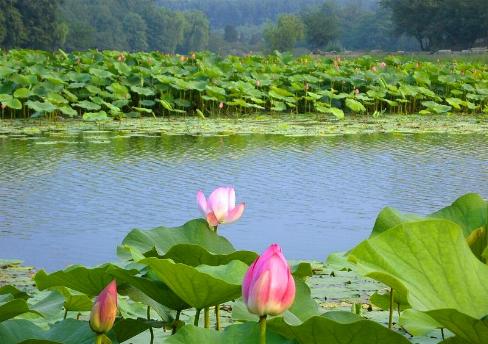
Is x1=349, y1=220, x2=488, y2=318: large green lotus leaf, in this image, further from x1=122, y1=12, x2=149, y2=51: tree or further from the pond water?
x1=122, y1=12, x2=149, y2=51: tree

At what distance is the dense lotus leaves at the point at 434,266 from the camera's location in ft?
3.38

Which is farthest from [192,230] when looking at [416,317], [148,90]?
[148,90]

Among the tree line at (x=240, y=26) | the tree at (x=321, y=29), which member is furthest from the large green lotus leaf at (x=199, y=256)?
the tree at (x=321, y=29)

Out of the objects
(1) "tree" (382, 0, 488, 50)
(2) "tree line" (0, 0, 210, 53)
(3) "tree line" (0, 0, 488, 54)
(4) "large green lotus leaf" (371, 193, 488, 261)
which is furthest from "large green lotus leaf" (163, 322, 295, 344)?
(1) "tree" (382, 0, 488, 50)

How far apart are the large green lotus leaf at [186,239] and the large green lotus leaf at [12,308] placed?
27 centimetres

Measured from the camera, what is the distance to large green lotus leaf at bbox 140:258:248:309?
1.09 metres

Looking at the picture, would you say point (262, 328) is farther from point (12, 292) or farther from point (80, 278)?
point (12, 292)

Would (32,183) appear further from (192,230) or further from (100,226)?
(192,230)

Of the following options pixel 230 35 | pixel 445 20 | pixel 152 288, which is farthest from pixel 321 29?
pixel 152 288

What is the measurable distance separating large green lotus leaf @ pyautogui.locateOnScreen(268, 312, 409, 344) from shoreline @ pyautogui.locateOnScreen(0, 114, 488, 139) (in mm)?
5675

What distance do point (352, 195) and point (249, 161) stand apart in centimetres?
120

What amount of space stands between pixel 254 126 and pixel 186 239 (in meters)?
6.05

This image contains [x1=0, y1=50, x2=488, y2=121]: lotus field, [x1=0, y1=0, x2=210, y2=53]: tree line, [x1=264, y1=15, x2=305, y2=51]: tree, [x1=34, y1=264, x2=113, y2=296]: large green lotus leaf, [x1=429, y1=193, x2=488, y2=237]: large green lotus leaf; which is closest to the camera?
[x1=34, y1=264, x2=113, y2=296]: large green lotus leaf

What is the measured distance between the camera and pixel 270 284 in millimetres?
915
